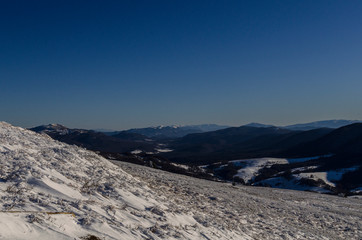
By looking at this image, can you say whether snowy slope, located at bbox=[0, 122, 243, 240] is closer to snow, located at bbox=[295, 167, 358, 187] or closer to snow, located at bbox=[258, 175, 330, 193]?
snow, located at bbox=[258, 175, 330, 193]

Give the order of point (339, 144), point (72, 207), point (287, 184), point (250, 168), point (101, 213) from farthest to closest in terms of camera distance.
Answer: point (339, 144) < point (250, 168) < point (287, 184) < point (101, 213) < point (72, 207)

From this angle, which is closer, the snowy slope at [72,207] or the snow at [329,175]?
Result: the snowy slope at [72,207]

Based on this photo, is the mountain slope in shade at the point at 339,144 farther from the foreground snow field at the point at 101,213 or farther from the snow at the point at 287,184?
the foreground snow field at the point at 101,213

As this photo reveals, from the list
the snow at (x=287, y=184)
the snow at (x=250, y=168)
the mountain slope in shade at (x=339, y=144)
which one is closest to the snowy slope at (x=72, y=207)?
the snow at (x=287, y=184)

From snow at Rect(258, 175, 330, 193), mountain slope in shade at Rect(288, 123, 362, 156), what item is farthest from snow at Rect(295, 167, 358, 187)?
mountain slope in shade at Rect(288, 123, 362, 156)

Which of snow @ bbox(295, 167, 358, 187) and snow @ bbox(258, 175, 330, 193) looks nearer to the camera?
snow @ bbox(258, 175, 330, 193)

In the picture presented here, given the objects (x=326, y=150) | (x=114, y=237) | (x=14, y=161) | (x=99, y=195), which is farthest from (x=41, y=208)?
(x=326, y=150)

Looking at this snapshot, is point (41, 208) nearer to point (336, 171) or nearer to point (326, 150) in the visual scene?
point (336, 171)

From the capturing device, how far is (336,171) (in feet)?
283

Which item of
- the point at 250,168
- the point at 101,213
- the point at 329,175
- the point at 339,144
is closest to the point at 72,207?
the point at 101,213

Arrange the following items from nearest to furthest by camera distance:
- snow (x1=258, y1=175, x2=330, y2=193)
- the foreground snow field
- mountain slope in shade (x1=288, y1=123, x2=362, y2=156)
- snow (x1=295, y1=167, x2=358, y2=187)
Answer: the foreground snow field
snow (x1=258, y1=175, x2=330, y2=193)
snow (x1=295, y1=167, x2=358, y2=187)
mountain slope in shade (x1=288, y1=123, x2=362, y2=156)

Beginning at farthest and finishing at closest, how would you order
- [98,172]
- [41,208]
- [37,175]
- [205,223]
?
1. [98,172]
2. [205,223]
3. [37,175]
4. [41,208]

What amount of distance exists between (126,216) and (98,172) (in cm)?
603

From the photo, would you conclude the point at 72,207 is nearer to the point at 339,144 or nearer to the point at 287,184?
the point at 287,184
